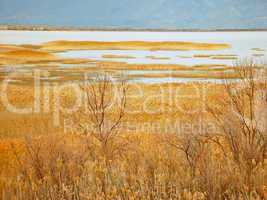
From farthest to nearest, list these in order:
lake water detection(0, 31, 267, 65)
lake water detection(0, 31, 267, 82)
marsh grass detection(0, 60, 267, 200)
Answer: lake water detection(0, 31, 267, 65) < lake water detection(0, 31, 267, 82) < marsh grass detection(0, 60, 267, 200)

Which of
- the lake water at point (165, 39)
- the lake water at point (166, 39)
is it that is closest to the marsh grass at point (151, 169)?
the lake water at point (165, 39)

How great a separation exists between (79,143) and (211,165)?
366 centimetres

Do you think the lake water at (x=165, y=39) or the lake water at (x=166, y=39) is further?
the lake water at (x=166, y=39)

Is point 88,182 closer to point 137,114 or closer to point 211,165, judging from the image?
point 211,165

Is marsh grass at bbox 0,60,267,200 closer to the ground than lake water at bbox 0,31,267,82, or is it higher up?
closer to the ground

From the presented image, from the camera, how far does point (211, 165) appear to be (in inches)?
320

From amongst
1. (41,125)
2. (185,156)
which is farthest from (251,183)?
(41,125)

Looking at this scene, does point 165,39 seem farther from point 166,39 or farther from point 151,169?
point 151,169

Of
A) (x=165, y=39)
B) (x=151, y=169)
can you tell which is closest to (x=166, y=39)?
(x=165, y=39)

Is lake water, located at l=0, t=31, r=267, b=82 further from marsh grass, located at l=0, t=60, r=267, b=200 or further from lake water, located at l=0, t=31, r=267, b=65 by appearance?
marsh grass, located at l=0, t=60, r=267, b=200

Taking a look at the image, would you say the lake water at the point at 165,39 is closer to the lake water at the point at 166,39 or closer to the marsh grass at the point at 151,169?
the lake water at the point at 166,39

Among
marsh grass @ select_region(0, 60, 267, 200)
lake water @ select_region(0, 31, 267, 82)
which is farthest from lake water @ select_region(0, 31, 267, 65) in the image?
marsh grass @ select_region(0, 60, 267, 200)

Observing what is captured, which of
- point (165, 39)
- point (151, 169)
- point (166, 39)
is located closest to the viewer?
point (151, 169)

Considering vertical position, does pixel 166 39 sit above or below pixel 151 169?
above
